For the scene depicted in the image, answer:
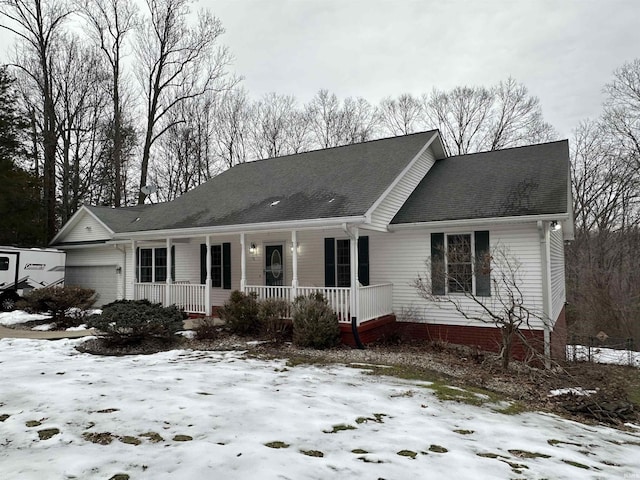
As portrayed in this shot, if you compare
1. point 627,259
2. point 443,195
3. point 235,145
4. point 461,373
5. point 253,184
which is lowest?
point 461,373

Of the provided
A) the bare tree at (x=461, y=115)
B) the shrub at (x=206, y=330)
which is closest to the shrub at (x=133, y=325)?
the shrub at (x=206, y=330)

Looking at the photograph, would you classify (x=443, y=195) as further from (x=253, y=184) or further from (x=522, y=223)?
(x=253, y=184)

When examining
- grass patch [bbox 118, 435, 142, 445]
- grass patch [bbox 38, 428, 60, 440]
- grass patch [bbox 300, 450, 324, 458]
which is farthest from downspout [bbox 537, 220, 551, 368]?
grass patch [bbox 38, 428, 60, 440]

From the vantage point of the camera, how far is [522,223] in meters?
9.24

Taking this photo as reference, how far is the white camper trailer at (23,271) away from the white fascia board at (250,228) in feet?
14.5

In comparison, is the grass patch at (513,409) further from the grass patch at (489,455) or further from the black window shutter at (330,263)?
the black window shutter at (330,263)

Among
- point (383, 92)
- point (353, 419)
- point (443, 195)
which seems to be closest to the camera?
point (353, 419)

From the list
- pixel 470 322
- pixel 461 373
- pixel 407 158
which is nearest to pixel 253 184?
pixel 407 158

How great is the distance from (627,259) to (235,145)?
936 inches

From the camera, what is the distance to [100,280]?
55.0ft

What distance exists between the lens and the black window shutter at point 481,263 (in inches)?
378

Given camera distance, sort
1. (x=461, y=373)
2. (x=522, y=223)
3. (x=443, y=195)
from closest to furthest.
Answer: (x=461, y=373) → (x=522, y=223) → (x=443, y=195)

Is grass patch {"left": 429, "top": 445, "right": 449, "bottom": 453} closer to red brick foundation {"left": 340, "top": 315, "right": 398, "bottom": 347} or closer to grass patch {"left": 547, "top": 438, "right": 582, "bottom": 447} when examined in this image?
grass patch {"left": 547, "top": 438, "right": 582, "bottom": 447}

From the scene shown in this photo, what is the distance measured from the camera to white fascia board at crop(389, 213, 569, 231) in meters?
8.62
